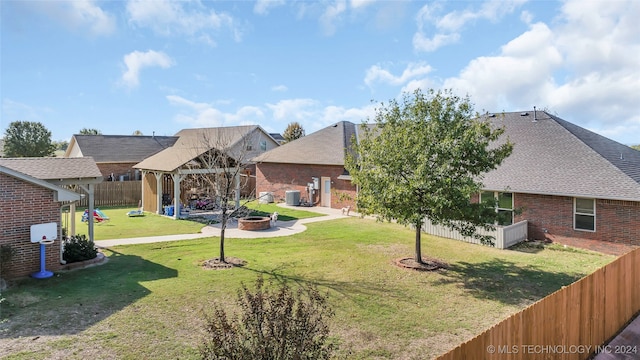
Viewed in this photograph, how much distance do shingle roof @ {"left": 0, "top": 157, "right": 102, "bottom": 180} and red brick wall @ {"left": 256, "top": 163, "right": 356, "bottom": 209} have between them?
1444 cm

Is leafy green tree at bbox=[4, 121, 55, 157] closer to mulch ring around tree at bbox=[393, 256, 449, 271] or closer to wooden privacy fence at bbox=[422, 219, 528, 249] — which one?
wooden privacy fence at bbox=[422, 219, 528, 249]

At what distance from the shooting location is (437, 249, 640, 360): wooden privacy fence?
4594 millimetres

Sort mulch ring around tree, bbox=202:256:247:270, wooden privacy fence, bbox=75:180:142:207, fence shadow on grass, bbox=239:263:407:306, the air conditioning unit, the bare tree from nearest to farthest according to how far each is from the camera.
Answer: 1. fence shadow on grass, bbox=239:263:407:306
2. mulch ring around tree, bbox=202:256:247:270
3. the bare tree
4. wooden privacy fence, bbox=75:180:142:207
5. the air conditioning unit

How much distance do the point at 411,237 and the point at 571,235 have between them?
6309 mm

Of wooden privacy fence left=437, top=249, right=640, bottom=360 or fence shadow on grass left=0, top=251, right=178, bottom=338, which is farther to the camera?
fence shadow on grass left=0, top=251, right=178, bottom=338

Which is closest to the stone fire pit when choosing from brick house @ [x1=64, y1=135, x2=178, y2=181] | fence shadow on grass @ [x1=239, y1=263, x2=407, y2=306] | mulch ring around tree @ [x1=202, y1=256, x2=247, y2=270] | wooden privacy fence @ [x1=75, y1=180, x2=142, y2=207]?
mulch ring around tree @ [x1=202, y1=256, x2=247, y2=270]

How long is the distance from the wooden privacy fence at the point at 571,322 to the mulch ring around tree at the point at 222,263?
875 cm

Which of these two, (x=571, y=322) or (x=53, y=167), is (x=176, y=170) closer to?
(x=53, y=167)

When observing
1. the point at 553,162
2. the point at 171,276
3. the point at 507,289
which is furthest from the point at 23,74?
the point at 553,162

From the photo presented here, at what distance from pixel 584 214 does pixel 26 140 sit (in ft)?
167

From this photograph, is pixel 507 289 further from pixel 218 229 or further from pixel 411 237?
pixel 218 229

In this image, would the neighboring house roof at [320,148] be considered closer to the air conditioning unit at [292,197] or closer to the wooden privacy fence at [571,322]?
the air conditioning unit at [292,197]

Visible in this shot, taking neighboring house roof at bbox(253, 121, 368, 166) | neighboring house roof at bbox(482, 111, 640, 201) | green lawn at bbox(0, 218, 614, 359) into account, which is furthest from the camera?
neighboring house roof at bbox(253, 121, 368, 166)

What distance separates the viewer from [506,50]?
16.7m
